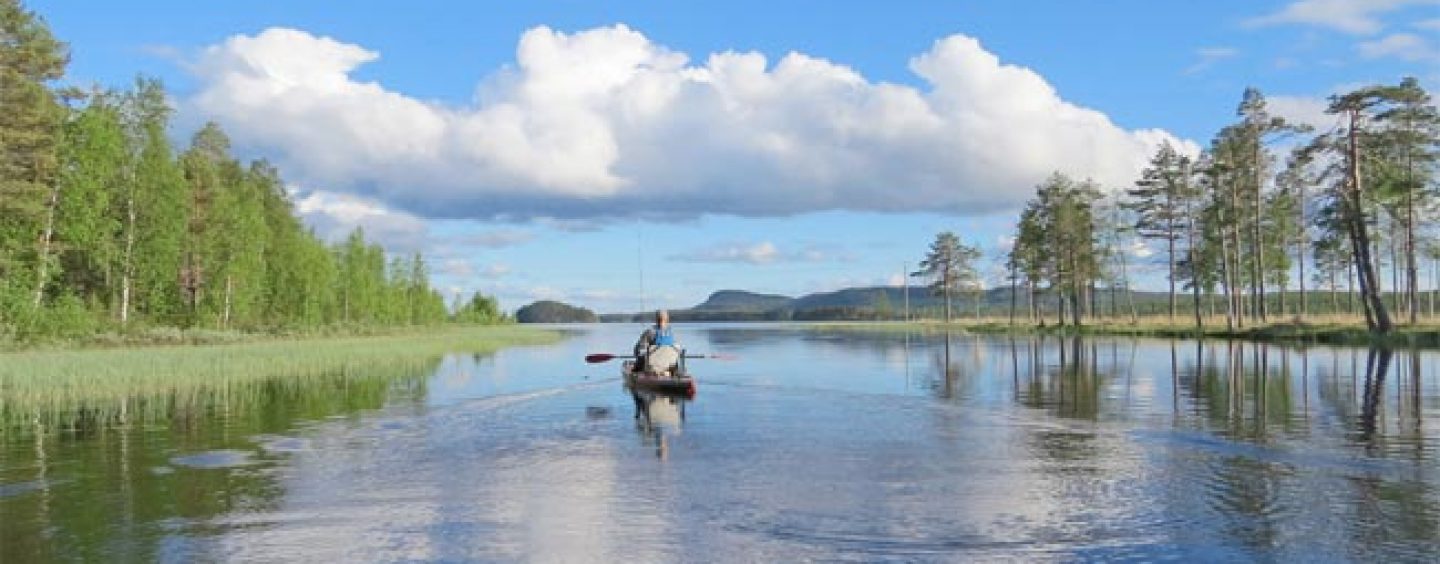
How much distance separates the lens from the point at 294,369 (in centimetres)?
4259

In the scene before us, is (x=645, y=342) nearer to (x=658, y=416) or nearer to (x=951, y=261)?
(x=658, y=416)

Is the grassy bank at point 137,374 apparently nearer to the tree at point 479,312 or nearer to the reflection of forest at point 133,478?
the reflection of forest at point 133,478

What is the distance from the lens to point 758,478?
623 inches

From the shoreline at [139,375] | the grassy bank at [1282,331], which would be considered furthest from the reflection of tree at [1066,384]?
the shoreline at [139,375]

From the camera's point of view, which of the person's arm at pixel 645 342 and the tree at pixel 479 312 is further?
the tree at pixel 479 312

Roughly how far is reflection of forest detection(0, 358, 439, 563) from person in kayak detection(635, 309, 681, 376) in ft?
26.8

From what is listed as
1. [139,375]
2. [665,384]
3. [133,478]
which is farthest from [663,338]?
[133,478]

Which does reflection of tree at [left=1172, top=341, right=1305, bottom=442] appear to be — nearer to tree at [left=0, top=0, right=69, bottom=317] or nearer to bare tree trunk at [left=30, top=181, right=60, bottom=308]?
tree at [left=0, top=0, right=69, bottom=317]

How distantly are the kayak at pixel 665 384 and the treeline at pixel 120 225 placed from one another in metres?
28.4

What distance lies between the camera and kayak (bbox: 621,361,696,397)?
30297mm

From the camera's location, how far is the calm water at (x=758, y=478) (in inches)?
445

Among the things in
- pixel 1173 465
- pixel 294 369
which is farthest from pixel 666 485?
pixel 294 369

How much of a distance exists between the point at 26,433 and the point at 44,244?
1261 inches

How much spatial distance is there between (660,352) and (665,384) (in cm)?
140
